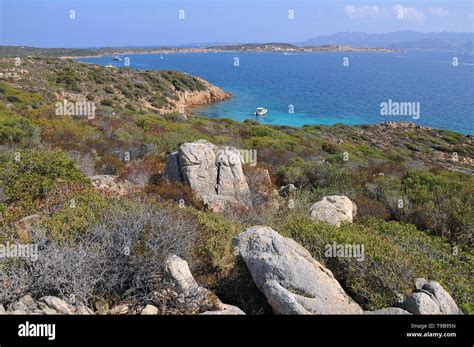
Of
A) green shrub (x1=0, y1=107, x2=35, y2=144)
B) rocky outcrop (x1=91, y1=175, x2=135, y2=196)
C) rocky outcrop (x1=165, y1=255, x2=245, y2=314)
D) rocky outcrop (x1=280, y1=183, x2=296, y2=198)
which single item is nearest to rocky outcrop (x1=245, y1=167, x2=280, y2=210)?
rocky outcrop (x1=280, y1=183, x2=296, y2=198)

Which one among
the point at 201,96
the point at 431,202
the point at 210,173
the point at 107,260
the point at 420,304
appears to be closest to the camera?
the point at 420,304

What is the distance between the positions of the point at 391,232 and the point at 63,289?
20.1 feet

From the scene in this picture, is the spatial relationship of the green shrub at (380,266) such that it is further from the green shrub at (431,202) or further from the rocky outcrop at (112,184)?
the rocky outcrop at (112,184)

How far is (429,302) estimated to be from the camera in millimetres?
4250

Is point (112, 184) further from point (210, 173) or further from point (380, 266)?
point (380, 266)

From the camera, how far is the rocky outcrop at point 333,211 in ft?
26.1

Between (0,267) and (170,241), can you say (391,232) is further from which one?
(0,267)

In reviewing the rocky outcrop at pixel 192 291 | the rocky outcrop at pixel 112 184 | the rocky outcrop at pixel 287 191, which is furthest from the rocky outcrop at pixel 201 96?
the rocky outcrop at pixel 192 291

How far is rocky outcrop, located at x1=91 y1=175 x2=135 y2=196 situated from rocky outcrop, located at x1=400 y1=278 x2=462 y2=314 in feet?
21.4

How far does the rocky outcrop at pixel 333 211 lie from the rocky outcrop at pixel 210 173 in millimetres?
1722

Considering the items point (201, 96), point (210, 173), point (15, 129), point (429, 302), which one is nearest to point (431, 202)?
point (210, 173)

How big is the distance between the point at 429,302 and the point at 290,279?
158 cm

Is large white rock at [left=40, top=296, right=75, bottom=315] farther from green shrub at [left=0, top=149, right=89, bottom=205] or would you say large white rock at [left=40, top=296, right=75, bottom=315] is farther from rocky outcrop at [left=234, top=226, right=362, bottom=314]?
green shrub at [left=0, top=149, right=89, bottom=205]

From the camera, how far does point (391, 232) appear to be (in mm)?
7613
